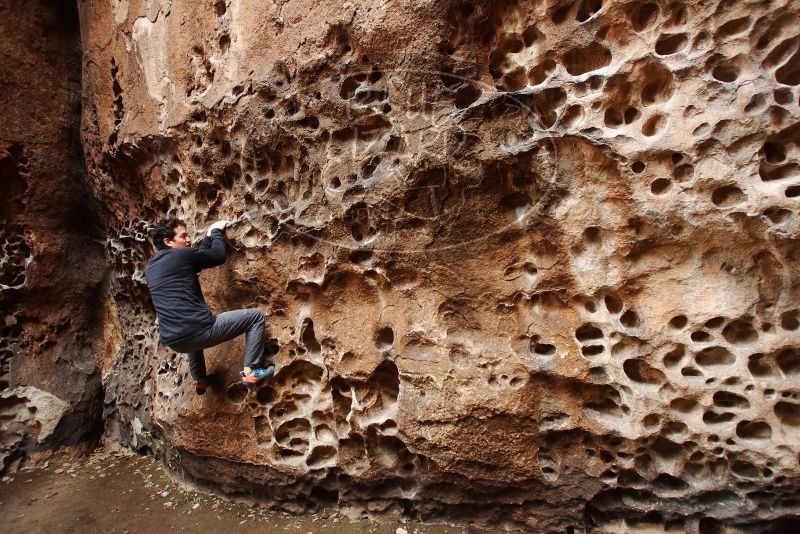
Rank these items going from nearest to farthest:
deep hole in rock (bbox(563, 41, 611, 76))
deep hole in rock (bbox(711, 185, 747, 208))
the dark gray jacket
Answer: deep hole in rock (bbox(711, 185, 747, 208)) → deep hole in rock (bbox(563, 41, 611, 76)) → the dark gray jacket

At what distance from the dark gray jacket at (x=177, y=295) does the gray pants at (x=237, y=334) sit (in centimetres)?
4

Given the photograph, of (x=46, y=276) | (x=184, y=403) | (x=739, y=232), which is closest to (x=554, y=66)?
(x=739, y=232)

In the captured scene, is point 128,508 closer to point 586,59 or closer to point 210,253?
point 210,253

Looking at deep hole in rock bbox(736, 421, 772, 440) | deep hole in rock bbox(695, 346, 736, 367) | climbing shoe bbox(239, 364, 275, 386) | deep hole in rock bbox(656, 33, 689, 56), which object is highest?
deep hole in rock bbox(656, 33, 689, 56)

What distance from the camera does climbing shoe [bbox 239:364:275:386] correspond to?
8.59 ft

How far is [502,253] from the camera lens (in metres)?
2.38

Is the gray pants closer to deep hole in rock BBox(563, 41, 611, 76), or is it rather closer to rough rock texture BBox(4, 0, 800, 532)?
rough rock texture BBox(4, 0, 800, 532)

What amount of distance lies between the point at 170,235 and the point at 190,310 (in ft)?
1.54

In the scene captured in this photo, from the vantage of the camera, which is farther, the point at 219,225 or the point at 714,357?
the point at 219,225

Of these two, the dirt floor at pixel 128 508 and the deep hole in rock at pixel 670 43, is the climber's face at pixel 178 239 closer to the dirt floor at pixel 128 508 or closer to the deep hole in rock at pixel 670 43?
the dirt floor at pixel 128 508

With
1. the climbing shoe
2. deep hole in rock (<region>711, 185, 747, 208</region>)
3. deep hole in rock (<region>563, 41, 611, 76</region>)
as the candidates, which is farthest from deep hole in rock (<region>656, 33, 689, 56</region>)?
the climbing shoe

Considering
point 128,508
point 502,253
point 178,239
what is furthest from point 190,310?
point 502,253

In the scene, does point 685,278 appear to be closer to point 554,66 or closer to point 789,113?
point 789,113

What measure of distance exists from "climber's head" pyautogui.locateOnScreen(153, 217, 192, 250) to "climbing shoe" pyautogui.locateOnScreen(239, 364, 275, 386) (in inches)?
33.4
